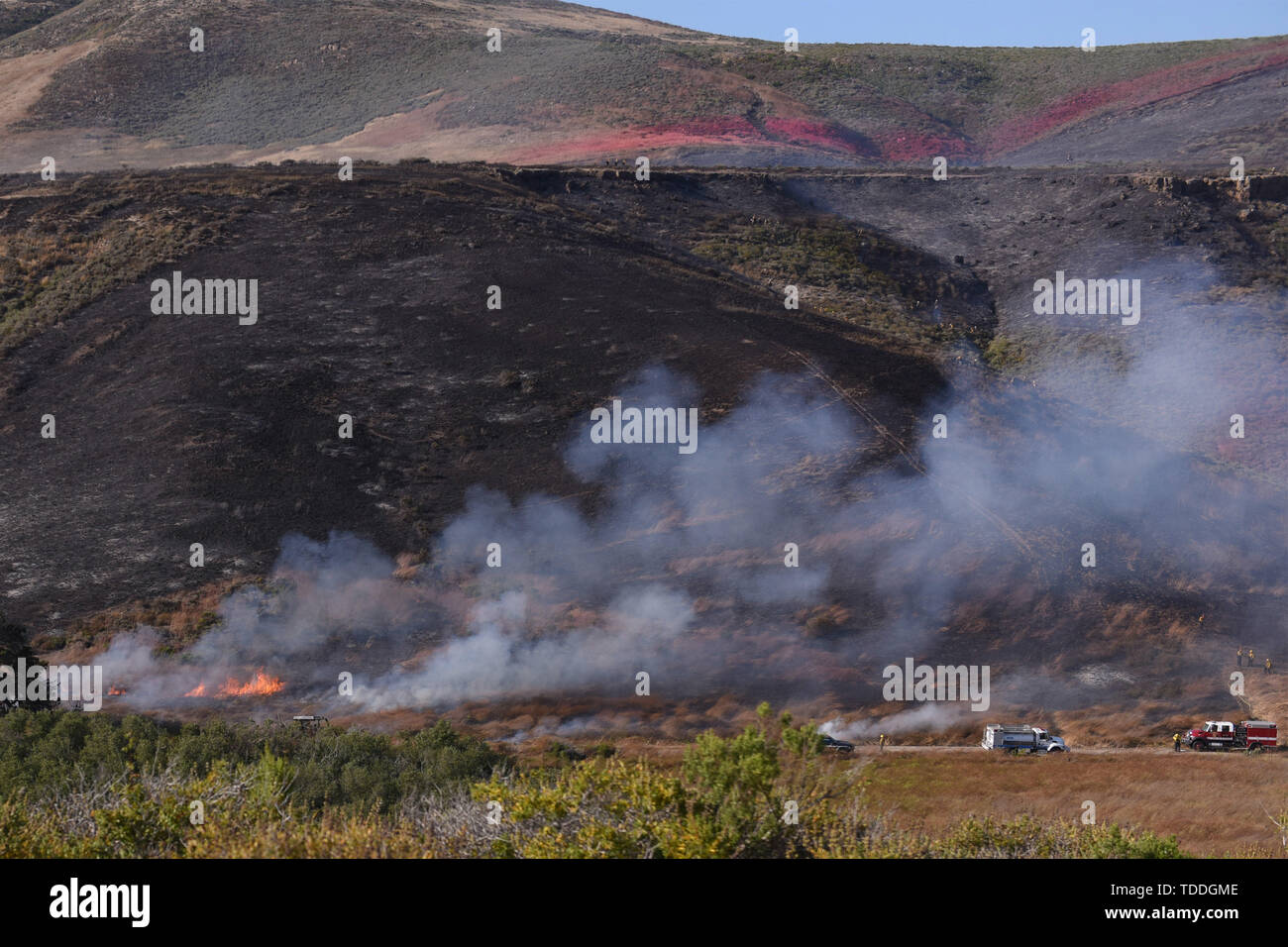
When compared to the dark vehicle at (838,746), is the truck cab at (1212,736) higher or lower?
lower

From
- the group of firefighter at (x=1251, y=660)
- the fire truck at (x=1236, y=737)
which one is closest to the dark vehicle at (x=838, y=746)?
the fire truck at (x=1236, y=737)

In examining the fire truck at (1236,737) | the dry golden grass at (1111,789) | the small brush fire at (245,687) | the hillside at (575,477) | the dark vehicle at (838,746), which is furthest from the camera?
the hillside at (575,477)

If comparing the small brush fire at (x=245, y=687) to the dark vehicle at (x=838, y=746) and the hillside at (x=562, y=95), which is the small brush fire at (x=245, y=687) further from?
the hillside at (x=562, y=95)

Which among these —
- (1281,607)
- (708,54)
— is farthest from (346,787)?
(708,54)

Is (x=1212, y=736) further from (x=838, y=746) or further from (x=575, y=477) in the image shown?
(x=575, y=477)

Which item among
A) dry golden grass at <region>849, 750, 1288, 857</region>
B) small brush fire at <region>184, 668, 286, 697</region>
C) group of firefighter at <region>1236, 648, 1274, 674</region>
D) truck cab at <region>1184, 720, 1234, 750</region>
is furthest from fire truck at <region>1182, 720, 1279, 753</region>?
small brush fire at <region>184, 668, 286, 697</region>

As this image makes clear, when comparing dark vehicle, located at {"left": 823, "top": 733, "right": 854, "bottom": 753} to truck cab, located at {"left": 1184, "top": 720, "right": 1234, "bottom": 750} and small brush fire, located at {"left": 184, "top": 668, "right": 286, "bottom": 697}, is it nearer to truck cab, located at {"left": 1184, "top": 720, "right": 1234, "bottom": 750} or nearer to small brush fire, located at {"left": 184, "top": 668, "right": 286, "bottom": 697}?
truck cab, located at {"left": 1184, "top": 720, "right": 1234, "bottom": 750}

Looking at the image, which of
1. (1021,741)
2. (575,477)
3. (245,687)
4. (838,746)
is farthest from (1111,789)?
(245,687)
